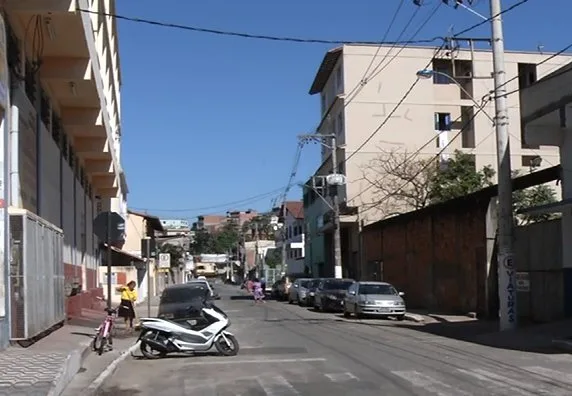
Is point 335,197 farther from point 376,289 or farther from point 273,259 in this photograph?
point 273,259

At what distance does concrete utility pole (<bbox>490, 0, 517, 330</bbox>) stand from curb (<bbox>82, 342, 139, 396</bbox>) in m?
10.0

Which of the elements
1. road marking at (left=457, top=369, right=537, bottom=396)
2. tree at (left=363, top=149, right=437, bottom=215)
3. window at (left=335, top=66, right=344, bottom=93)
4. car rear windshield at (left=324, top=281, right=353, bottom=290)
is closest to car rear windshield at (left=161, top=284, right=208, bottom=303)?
road marking at (left=457, top=369, right=537, bottom=396)

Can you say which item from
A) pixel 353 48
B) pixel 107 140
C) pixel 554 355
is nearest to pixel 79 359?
pixel 554 355

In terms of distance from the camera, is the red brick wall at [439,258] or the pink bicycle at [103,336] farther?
the red brick wall at [439,258]

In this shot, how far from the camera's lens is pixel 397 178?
54469 mm

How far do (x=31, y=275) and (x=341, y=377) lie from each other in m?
6.83

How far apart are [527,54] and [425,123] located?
9612 mm

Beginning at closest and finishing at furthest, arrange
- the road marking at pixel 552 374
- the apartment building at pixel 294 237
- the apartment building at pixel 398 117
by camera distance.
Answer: the road marking at pixel 552 374
the apartment building at pixel 398 117
the apartment building at pixel 294 237

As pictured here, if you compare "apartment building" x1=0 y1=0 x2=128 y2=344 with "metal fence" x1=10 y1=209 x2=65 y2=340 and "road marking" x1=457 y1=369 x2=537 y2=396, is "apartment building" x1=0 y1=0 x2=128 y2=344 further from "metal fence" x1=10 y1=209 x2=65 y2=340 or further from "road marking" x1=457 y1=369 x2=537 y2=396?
"road marking" x1=457 y1=369 x2=537 y2=396

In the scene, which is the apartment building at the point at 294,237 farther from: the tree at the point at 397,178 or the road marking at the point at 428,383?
the road marking at the point at 428,383

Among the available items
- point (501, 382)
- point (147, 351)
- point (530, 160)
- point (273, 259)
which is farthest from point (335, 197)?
point (273, 259)

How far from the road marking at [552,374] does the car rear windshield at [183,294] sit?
1279 centimetres

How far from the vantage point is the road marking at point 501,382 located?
10.9m

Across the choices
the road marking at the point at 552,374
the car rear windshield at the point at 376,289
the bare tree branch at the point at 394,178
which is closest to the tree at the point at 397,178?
the bare tree branch at the point at 394,178
